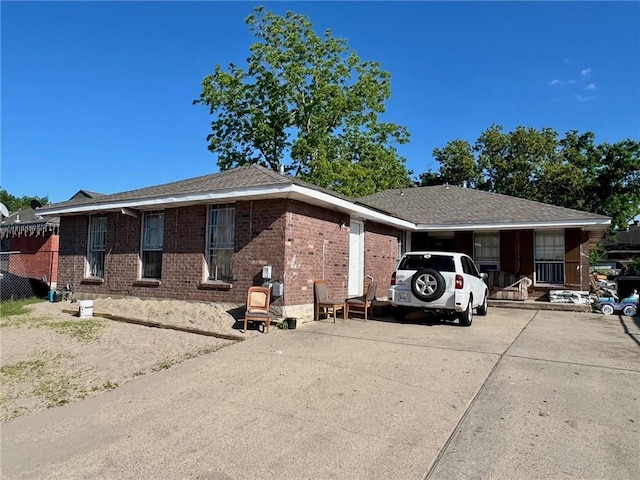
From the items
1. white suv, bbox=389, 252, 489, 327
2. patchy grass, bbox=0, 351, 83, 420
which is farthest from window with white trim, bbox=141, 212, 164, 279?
white suv, bbox=389, 252, 489, 327

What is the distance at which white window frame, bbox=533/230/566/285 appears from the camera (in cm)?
1535

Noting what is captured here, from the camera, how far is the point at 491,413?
455 centimetres

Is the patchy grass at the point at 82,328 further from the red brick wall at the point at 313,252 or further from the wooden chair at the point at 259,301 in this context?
the red brick wall at the point at 313,252

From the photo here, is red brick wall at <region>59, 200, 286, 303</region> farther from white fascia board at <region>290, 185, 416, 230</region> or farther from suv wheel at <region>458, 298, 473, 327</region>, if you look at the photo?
suv wheel at <region>458, 298, 473, 327</region>

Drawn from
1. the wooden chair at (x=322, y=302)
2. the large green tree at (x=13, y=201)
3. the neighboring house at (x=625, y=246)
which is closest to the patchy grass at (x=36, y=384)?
the wooden chair at (x=322, y=302)

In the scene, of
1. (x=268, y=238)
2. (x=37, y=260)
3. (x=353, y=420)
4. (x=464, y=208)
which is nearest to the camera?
(x=353, y=420)

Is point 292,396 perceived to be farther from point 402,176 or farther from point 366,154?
point 402,176

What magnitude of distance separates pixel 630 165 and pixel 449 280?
29.3m

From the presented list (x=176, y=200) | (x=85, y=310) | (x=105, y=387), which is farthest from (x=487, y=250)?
(x=105, y=387)

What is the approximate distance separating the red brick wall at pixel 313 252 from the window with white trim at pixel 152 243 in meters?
4.17

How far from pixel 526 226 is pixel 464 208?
303cm

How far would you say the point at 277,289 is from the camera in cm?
945

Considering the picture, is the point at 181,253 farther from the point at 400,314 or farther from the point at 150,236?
the point at 400,314

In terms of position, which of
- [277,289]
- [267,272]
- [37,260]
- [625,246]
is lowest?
[277,289]
